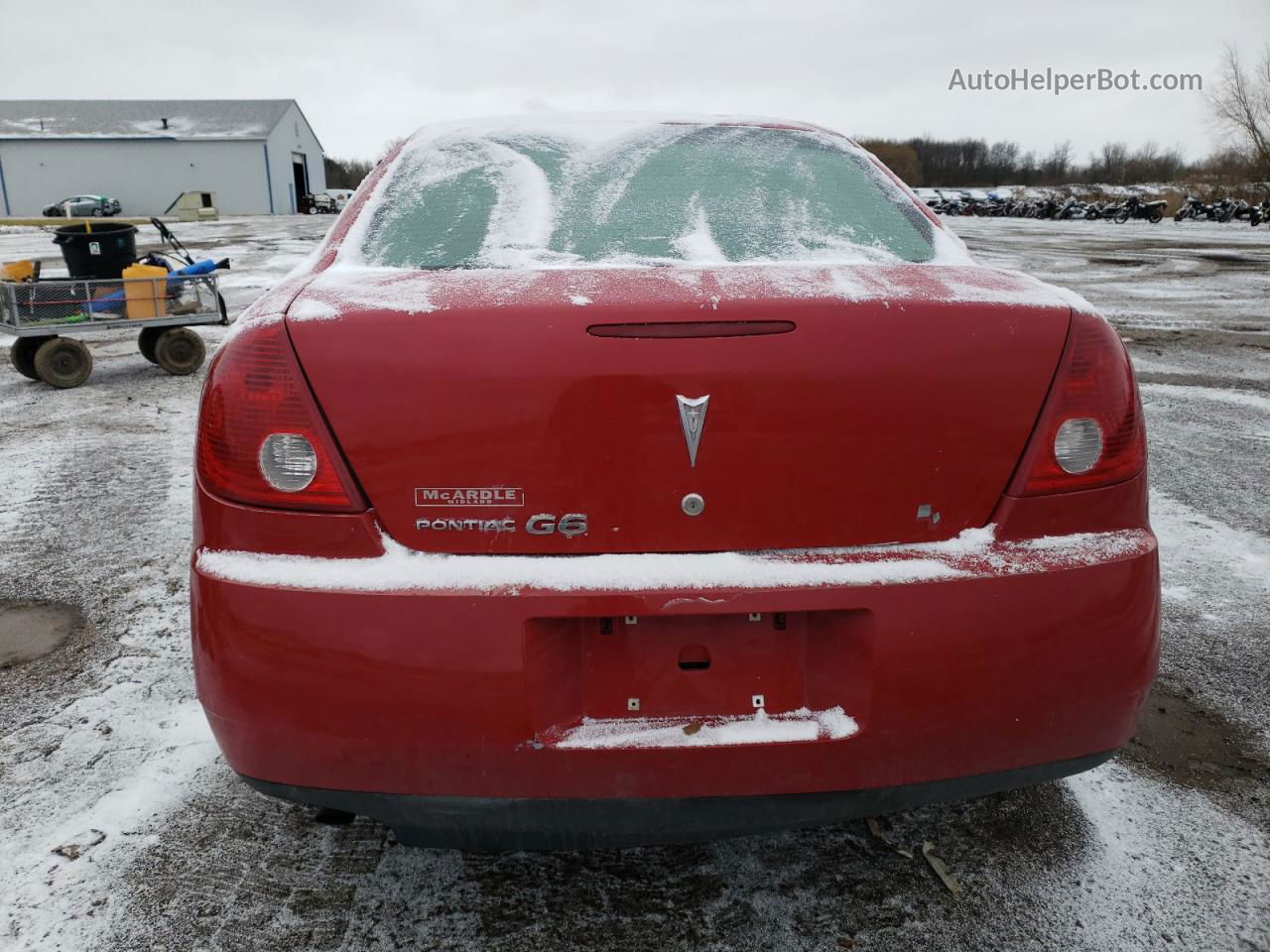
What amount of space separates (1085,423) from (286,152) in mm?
60122

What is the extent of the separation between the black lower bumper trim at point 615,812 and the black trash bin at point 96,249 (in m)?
7.15

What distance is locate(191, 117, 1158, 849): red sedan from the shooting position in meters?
1.46

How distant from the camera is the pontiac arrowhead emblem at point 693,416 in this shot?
1454mm

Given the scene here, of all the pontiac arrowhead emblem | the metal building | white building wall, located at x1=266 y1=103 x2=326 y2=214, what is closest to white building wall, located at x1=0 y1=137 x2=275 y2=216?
the metal building

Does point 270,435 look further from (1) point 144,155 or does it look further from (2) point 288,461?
(1) point 144,155

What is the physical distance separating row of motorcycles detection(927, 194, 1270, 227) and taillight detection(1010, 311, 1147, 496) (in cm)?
3872

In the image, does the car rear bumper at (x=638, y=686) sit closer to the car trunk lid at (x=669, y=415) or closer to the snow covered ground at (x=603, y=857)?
the car trunk lid at (x=669, y=415)

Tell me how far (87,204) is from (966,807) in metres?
51.7

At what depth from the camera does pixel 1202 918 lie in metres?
1.79

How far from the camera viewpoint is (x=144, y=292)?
280 inches

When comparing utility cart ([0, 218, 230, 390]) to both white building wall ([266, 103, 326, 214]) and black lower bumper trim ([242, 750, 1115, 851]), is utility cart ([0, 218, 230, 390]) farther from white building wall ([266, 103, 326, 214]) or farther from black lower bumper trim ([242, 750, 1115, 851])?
white building wall ([266, 103, 326, 214])

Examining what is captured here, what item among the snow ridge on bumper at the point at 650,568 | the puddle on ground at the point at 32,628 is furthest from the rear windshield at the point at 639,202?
the puddle on ground at the point at 32,628

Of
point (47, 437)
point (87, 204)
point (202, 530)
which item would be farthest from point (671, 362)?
point (87, 204)

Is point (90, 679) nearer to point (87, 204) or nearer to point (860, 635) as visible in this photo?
point (860, 635)
